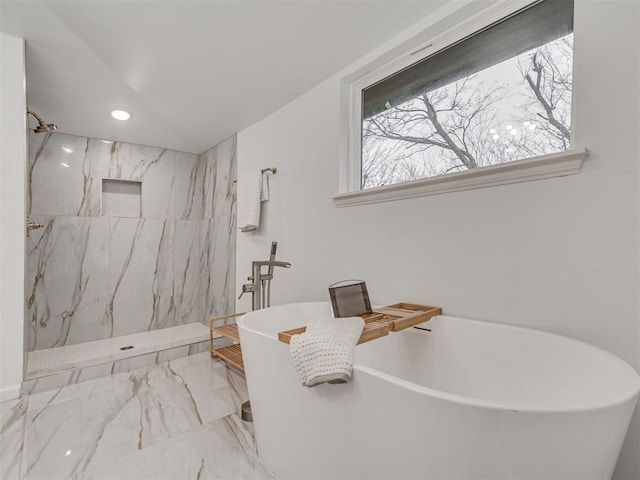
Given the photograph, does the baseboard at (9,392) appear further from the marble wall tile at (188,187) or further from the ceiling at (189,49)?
the marble wall tile at (188,187)

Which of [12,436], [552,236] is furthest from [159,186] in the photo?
[552,236]

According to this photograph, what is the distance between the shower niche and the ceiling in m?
0.82

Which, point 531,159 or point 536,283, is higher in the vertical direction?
point 531,159

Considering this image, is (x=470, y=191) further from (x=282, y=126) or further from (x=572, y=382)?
(x=282, y=126)

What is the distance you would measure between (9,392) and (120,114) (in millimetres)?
2157

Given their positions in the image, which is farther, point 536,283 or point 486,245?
point 486,245

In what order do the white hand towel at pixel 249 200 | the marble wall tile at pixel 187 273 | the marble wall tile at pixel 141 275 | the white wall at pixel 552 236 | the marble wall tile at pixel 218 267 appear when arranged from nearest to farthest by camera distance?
the white wall at pixel 552 236 < the white hand towel at pixel 249 200 < the marble wall tile at pixel 218 267 < the marble wall tile at pixel 141 275 < the marble wall tile at pixel 187 273

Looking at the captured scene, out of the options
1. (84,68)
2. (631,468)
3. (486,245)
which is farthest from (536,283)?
(84,68)

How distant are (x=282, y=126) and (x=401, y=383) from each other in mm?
2216

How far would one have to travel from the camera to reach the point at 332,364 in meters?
0.97

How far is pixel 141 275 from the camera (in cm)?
353

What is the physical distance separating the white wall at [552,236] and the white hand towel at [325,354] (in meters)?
0.66

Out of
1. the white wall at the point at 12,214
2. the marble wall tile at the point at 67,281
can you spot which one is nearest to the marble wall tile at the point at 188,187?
the marble wall tile at the point at 67,281

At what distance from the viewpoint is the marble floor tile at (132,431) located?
4.53 feet
